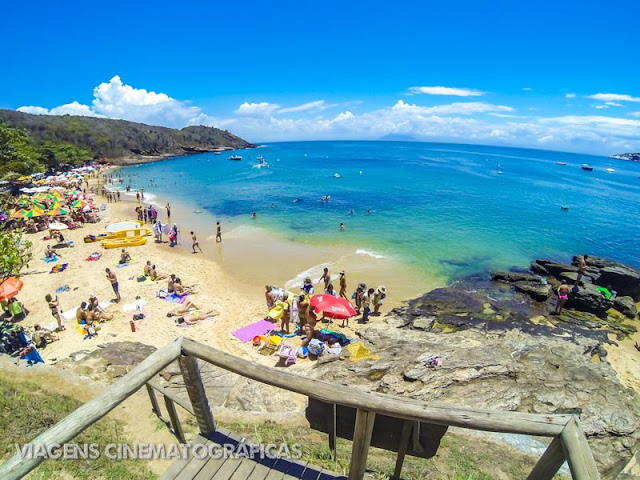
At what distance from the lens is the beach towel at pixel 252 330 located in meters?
12.9

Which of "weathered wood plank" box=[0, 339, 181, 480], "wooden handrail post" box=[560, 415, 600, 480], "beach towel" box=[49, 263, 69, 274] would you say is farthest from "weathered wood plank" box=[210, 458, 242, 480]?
"beach towel" box=[49, 263, 69, 274]

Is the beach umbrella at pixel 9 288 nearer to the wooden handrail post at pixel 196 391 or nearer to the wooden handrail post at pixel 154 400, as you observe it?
the wooden handrail post at pixel 154 400

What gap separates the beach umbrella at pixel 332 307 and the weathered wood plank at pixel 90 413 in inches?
376

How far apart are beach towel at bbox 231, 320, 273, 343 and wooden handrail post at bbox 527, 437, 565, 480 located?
11219 mm

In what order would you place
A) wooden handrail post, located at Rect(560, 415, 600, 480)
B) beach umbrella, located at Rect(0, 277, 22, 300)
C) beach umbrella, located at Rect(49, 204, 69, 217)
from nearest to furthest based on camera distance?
wooden handrail post, located at Rect(560, 415, 600, 480)
beach umbrella, located at Rect(0, 277, 22, 300)
beach umbrella, located at Rect(49, 204, 69, 217)

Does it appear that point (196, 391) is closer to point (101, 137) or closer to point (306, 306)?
point (306, 306)

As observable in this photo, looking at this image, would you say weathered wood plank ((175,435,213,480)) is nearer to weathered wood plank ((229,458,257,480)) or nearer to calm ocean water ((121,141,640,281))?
weathered wood plank ((229,458,257,480))

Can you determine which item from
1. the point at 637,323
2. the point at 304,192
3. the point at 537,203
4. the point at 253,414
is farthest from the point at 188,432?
the point at 537,203

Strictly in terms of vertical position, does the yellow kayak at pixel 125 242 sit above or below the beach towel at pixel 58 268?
above

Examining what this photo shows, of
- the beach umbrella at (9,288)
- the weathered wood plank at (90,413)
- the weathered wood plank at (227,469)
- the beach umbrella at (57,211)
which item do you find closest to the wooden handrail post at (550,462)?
the weathered wood plank at (227,469)

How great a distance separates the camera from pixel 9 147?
36.4 metres

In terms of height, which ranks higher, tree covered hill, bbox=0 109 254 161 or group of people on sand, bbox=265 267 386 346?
tree covered hill, bbox=0 109 254 161

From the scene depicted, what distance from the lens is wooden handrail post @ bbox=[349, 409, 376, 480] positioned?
2941 millimetres

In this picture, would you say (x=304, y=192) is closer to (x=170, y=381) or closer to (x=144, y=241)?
(x=144, y=241)
